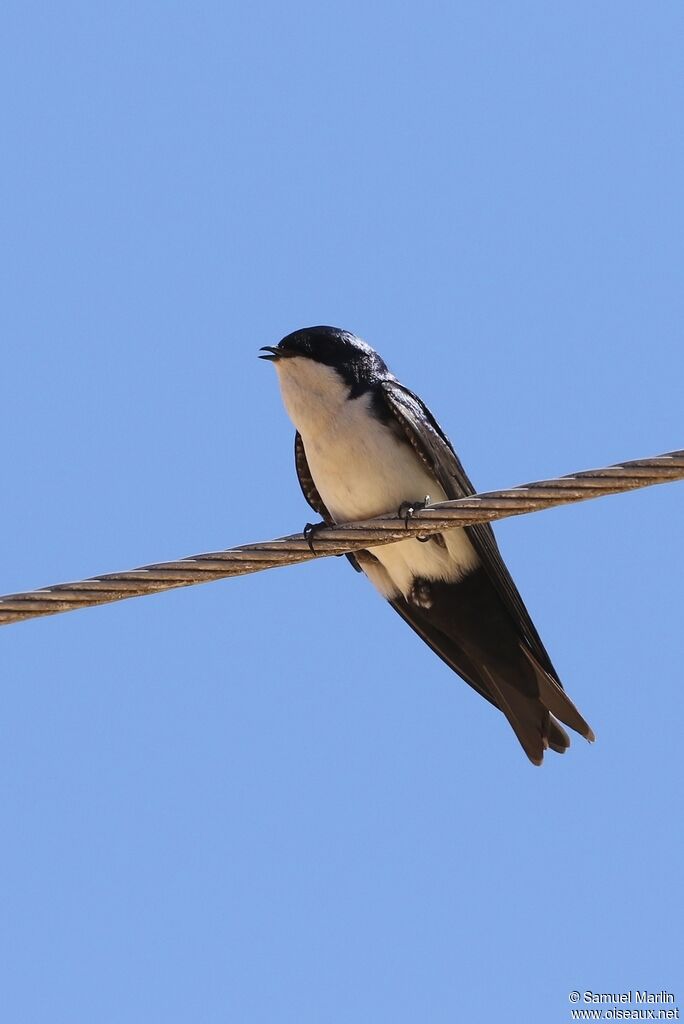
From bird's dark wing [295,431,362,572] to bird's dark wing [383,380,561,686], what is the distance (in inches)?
23.9

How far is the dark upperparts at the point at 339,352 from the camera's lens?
6539 mm

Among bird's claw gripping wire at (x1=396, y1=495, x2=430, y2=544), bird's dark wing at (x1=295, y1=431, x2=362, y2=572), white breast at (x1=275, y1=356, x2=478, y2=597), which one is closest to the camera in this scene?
bird's claw gripping wire at (x1=396, y1=495, x2=430, y2=544)

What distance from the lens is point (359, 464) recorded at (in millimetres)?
6195

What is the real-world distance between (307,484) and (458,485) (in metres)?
0.85

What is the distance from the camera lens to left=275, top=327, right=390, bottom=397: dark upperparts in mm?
6539

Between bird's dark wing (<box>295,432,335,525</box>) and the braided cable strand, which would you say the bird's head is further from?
the braided cable strand

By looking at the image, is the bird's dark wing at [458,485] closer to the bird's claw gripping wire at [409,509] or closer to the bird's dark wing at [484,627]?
the bird's dark wing at [484,627]

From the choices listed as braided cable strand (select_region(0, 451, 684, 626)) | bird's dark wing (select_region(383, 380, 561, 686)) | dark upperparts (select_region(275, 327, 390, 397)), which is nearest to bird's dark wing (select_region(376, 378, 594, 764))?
bird's dark wing (select_region(383, 380, 561, 686))

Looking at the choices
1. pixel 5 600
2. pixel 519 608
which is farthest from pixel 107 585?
pixel 519 608

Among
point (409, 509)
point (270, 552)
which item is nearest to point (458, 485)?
point (409, 509)

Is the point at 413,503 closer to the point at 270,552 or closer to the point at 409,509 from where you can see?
the point at 409,509

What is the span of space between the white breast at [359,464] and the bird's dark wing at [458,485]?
3.0 inches

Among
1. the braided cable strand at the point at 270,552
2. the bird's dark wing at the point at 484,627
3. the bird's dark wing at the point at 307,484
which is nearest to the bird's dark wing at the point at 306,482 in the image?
the bird's dark wing at the point at 307,484

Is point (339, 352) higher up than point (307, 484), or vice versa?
point (339, 352)
